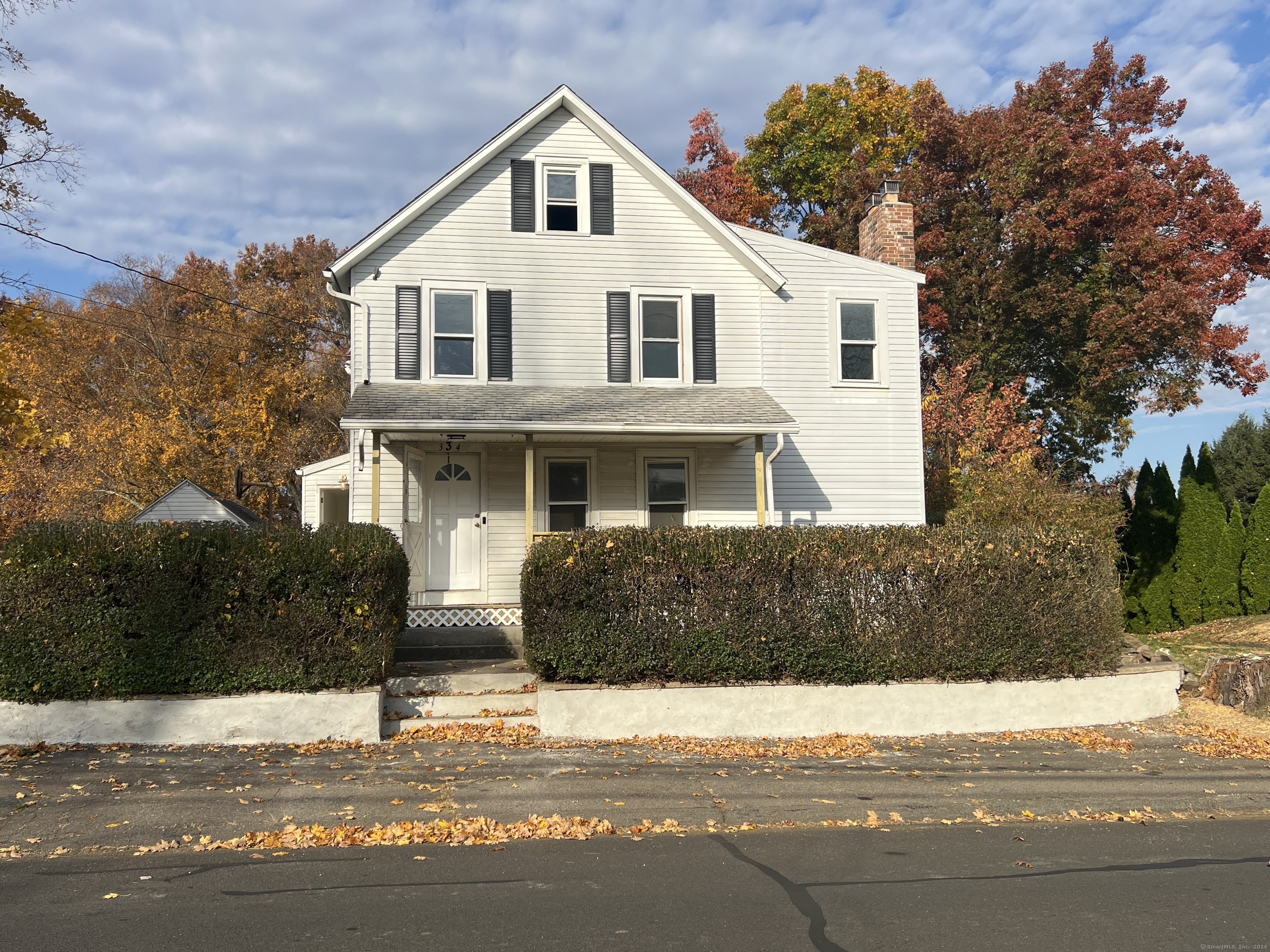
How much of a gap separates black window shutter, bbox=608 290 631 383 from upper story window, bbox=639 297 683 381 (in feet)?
0.77

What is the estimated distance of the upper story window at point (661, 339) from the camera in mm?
14859

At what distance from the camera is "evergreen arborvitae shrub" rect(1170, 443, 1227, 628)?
18.5m

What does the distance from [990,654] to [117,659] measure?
9.16m

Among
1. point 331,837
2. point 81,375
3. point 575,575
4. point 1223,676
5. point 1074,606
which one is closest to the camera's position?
point 331,837

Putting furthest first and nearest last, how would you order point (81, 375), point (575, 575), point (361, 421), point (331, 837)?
point (81, 375) → point (361, 421) → point (575, 575) → point (331, 837)

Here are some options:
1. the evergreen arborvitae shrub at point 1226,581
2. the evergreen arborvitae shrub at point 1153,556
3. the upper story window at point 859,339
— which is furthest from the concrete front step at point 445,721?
the evergreen arborvitae shrub at point 1226,581

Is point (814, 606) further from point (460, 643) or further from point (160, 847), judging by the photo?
point (160, 847)

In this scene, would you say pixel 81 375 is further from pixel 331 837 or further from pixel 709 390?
pixel 331 837

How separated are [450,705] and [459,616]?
307 centimetres

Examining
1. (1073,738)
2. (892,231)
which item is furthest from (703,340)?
(1073,738)

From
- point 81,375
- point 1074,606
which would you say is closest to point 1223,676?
point 1074,606

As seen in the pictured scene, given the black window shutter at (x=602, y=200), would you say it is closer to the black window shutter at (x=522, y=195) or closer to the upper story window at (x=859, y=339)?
the black window shutter at (x=522, y=195)

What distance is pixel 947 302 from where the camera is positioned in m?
25.2

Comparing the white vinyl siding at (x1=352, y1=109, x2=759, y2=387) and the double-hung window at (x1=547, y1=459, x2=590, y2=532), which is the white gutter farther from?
the double-hung window at (x1=547, y1=459, x2=590, y2=532)
